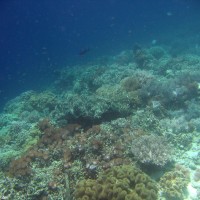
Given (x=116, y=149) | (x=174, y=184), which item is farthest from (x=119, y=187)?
(x=116, y=149)

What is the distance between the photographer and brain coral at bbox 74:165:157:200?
6894mm

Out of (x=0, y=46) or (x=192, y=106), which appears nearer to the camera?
(x=192, y=106)

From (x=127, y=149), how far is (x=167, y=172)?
5.07 feet

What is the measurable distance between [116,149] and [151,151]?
3.71 ft

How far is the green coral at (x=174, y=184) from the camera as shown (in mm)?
7663

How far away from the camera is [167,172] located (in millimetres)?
8398

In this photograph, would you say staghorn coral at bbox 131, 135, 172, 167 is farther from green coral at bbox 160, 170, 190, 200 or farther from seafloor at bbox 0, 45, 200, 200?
green coral at bbox 160, 170, 190, 200

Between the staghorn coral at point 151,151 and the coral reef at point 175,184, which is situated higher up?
the staghorn coral at point 151,151

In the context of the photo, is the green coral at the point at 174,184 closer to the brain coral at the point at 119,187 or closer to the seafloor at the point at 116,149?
the seafloor at the point at 116,149

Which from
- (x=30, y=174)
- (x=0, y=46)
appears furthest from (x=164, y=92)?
(x=0, y=46)

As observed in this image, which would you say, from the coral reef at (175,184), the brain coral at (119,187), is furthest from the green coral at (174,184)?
the brain coral at (119,187)

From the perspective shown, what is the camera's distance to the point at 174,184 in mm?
7828

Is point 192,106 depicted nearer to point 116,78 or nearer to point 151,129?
point 151,129

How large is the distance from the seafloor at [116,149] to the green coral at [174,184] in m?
0.03
